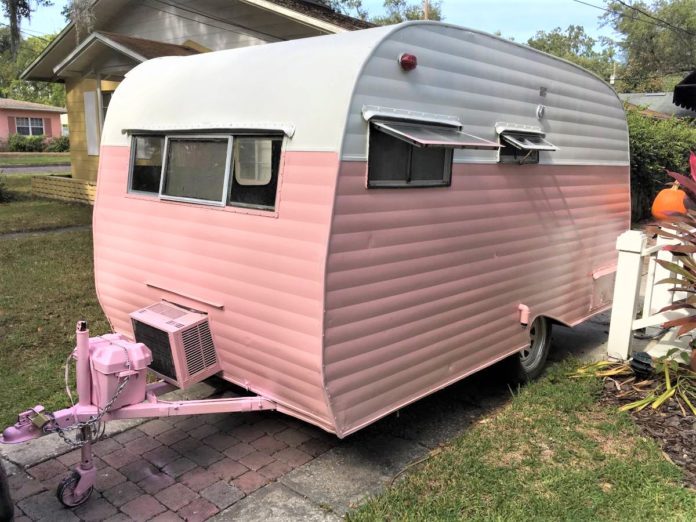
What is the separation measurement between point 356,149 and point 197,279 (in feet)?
4.94

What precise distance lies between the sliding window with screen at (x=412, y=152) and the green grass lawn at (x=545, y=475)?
1838 millimetres

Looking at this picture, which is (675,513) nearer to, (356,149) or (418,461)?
(418,461)

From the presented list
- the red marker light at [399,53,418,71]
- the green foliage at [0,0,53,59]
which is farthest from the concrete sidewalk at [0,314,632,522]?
the green foliage at [0,0,53,59]

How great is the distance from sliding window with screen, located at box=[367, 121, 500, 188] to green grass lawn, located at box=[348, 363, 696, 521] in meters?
1.84

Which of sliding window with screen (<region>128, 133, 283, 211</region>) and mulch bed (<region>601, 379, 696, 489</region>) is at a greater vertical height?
sliding window with screen (<region>128, 133, 283, 211</region>)

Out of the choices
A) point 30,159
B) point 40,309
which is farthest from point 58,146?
point 40,309

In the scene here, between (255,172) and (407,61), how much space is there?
44.7 inches

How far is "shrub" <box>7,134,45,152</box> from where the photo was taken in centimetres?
4047

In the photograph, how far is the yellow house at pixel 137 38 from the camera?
1093cm

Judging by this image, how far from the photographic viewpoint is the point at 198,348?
12.9 ft

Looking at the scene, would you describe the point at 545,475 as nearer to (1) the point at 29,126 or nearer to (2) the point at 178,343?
(2) the point at 178,343

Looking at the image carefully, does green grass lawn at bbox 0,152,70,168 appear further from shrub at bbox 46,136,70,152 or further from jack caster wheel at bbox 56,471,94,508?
jack caster wheel at bbox 56,471,94,508

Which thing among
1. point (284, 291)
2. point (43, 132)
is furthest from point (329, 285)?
point (43, 132)

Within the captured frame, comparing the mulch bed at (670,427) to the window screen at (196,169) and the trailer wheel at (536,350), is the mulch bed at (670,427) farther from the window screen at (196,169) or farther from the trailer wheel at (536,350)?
the window screen at (196,169)
